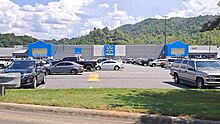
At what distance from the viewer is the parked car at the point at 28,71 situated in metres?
16.4

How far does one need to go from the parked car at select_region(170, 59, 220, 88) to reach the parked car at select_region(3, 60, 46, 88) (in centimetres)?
869

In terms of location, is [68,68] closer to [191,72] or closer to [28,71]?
[28,71]

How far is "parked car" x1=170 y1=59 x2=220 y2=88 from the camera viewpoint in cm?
1714

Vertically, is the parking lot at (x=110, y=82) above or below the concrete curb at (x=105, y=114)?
below

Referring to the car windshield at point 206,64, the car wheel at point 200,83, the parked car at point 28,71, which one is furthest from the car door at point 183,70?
the parked car at point 28,71

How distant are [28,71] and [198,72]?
30.7ft

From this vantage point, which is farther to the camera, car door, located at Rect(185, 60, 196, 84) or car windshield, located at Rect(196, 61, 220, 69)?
car windshield, located at Rect(196, 61, 220, 69)

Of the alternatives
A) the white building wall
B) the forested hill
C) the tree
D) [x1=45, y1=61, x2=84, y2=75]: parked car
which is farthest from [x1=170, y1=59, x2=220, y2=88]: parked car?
the forested hill

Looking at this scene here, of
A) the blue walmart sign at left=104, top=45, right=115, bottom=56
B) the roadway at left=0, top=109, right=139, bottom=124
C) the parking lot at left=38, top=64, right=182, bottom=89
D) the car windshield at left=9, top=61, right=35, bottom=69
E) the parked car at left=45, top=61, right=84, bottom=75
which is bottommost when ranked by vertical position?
the parking lot at left=38, top=64, right=182, bottom=89

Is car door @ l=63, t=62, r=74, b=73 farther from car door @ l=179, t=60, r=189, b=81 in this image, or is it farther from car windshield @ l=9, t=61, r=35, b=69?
car door @ l=179, t=60, r=189, b=81

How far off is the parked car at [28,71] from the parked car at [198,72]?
8686mm

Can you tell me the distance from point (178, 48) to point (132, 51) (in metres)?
17.8

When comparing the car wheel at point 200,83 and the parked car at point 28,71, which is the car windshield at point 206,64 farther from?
the parked car at point 28,71

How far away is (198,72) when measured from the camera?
1788 cm
